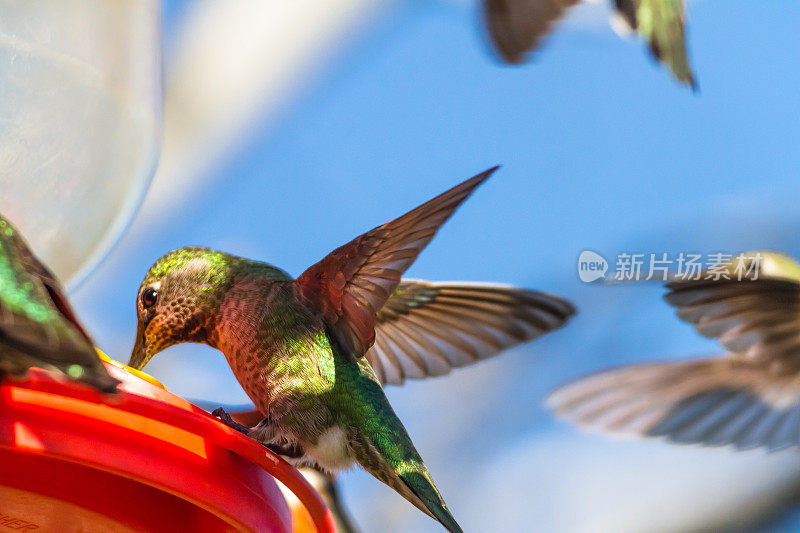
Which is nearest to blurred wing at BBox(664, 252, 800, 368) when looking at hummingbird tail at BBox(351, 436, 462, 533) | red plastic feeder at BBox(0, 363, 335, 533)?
hummingbird tail at BBox(351, 436, 462, 533)

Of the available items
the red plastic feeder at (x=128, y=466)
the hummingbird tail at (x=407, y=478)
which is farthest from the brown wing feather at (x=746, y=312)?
the red plastic feeder at (x=128, y=466)

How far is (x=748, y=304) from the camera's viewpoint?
3.22 m

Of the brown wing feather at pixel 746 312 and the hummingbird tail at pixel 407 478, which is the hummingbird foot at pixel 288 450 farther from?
the brown wing feather at pixel 746 312

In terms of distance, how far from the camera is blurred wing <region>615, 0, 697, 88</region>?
90.5 inches

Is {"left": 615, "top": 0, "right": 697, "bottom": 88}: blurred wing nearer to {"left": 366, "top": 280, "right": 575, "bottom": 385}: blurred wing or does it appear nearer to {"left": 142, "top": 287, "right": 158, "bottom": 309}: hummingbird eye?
{"left": 366, "top": 280, "right": 575, "bottom": 385}: blurred wing

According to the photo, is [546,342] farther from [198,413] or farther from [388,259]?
[198,413]

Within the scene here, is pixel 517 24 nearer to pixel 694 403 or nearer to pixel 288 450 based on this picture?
pixel 288 450

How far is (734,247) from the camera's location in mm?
5512

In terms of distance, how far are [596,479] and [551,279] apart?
121 centimetres

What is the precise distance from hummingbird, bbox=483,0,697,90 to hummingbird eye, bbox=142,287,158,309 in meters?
0.93

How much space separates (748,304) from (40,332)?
8.72ft

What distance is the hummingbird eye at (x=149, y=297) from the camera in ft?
5.73

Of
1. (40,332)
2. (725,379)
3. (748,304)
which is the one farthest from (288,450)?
(725,379)

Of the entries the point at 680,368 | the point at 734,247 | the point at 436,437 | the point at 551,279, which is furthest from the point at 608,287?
the point at 680,368
